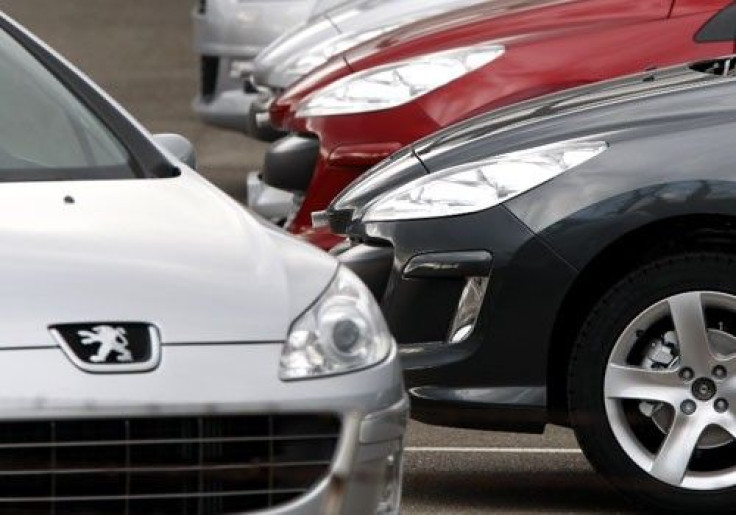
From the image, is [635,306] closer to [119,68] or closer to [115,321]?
[115,321]

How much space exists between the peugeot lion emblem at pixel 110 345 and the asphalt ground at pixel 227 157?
1.96 meters

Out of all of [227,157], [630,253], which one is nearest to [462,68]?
[630,253]

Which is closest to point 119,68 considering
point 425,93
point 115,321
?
point 425,93

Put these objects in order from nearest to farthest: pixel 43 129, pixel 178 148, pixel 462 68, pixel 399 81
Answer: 1. pixel 43 129
2. pixel 178 148
3. pixel 462 68
4. pixel 399 81

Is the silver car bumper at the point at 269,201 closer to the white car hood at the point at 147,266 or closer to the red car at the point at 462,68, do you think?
the red car at the point at 462,68

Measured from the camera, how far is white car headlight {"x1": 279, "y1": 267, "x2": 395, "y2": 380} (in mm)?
5113

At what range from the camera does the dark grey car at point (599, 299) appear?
6715 millimetres

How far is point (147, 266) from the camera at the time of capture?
527cm

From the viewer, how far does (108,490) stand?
4910 mm

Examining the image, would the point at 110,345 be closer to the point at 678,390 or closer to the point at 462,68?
the point at 678,390

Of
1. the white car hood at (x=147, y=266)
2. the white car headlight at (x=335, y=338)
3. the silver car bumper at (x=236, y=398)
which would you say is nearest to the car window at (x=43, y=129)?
the white car hood at (x=147, y=266)

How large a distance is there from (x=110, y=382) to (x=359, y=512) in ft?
1.89

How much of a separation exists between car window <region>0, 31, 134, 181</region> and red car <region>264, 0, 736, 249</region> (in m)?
2.16

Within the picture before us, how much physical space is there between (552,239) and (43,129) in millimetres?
1361
